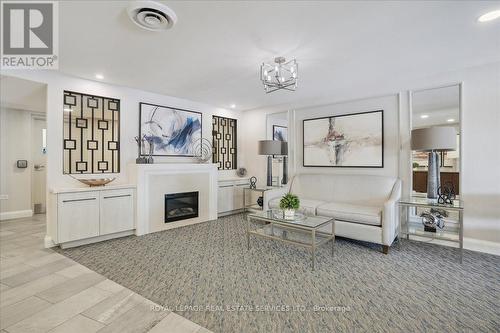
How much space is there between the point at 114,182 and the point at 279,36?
336 centimetres

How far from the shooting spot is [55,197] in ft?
10.2

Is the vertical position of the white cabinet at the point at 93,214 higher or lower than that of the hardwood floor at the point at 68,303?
higher

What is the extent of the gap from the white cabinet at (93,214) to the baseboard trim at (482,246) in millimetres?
4817

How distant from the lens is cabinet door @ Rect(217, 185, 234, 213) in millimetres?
5129

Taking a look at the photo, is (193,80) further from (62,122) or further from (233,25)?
(62,122)

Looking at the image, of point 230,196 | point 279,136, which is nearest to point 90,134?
point 230,196

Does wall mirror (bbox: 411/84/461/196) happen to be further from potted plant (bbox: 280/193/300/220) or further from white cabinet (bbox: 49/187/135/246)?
white cabinet (bbox: 49/187/135/246)

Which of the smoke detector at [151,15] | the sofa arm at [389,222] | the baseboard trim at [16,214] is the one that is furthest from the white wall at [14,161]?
the sofa arm at [389,222]

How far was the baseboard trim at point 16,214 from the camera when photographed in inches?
190

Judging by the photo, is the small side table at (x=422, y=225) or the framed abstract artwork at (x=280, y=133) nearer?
the small side table at (x=422, y=225)

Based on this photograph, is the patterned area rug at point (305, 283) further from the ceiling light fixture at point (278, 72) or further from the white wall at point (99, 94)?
the ceiling light fixture at point (278, 72)

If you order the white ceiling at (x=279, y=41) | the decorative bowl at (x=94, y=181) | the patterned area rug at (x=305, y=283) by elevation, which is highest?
the white ceiling at (x=279, y=41)

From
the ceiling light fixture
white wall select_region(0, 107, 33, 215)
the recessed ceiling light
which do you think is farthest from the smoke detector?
white wall select_region(0, 107, 33, 215)

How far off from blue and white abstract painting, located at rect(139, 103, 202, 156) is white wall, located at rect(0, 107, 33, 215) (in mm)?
2962
